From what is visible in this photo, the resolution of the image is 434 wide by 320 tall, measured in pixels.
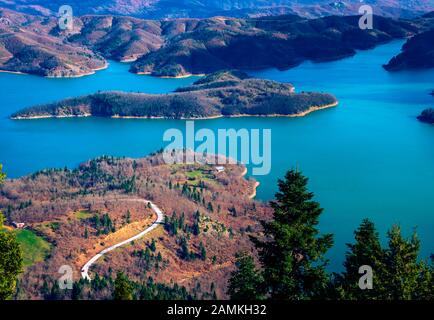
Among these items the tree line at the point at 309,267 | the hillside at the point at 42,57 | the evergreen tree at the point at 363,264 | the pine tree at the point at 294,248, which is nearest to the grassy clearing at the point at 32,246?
the evergreen tree at the point at 363,264

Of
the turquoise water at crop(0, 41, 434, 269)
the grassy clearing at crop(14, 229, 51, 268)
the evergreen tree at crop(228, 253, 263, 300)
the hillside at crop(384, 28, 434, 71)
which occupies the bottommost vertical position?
the evergreen tree at crop(228, 253, 263, 300)

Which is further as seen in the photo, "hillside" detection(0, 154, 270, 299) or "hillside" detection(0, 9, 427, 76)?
"hillside" detection(0, 9, 427, 76)

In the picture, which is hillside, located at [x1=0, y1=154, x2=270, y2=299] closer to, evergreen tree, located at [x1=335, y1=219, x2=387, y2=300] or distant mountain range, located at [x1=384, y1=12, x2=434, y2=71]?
evergreen tree, located at [x1=335, y1=219, x2=387, y2=300]

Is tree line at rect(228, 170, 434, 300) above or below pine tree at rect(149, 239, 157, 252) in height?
below

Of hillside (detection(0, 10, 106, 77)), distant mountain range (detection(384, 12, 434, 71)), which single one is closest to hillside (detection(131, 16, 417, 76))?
hillside (detection(0, 10, 106, 77))

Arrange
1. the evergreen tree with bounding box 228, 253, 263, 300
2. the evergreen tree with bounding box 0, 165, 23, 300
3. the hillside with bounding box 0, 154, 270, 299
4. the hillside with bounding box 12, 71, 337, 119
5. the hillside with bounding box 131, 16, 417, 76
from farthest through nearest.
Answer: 1. the hillside with bounding box 131, 16, 417, 76
2. the hillside with bounding box 12, 71, 337, 119
3. the hillside with bounding box 0, 154, 270, 299
4. the evergreen tree with bounding box 228, 253, 263, 300
5. the evergreen tree with bounding box 0, 165, 23, 300

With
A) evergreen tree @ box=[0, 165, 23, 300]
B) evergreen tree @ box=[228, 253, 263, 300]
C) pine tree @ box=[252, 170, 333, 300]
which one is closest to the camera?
evergreen tree @ box=[0, 165, 23, 300]

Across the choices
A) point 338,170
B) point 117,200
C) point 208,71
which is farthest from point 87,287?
point 208,71
